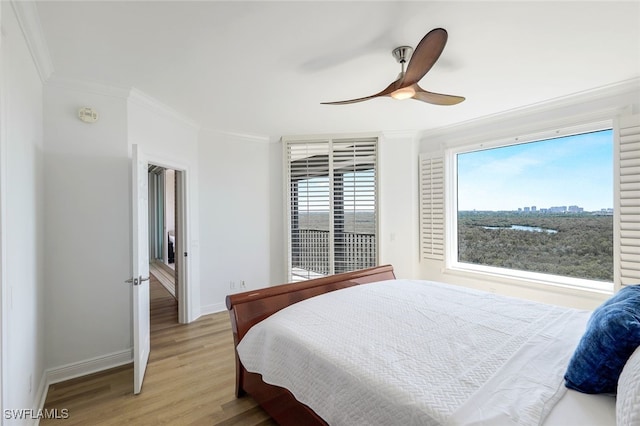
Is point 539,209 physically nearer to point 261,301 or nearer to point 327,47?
point 327,47

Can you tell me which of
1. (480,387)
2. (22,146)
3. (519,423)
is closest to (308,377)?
(480,387)

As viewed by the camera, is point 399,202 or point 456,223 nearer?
point 456,223

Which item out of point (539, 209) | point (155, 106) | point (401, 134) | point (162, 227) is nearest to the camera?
point (155, 106)

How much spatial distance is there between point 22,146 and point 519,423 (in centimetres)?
280

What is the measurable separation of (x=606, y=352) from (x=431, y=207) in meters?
2.90

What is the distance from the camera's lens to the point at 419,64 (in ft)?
5.43

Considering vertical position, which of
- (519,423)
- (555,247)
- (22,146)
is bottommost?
(519,423)

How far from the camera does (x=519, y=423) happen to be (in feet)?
2.98

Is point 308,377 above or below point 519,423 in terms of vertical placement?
below

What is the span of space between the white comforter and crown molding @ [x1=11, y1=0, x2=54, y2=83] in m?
2.21

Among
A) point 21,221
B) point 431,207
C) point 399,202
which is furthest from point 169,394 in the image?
point 431,207

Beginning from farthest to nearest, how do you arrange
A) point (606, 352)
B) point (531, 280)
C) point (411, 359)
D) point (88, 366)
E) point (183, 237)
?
point (183, 237)
point (531, 280)
point (88, 366)
point (411, 359)
point (606, 352)

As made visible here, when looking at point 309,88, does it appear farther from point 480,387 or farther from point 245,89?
point 480,387

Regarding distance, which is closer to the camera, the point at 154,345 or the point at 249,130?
the point at 154,345
